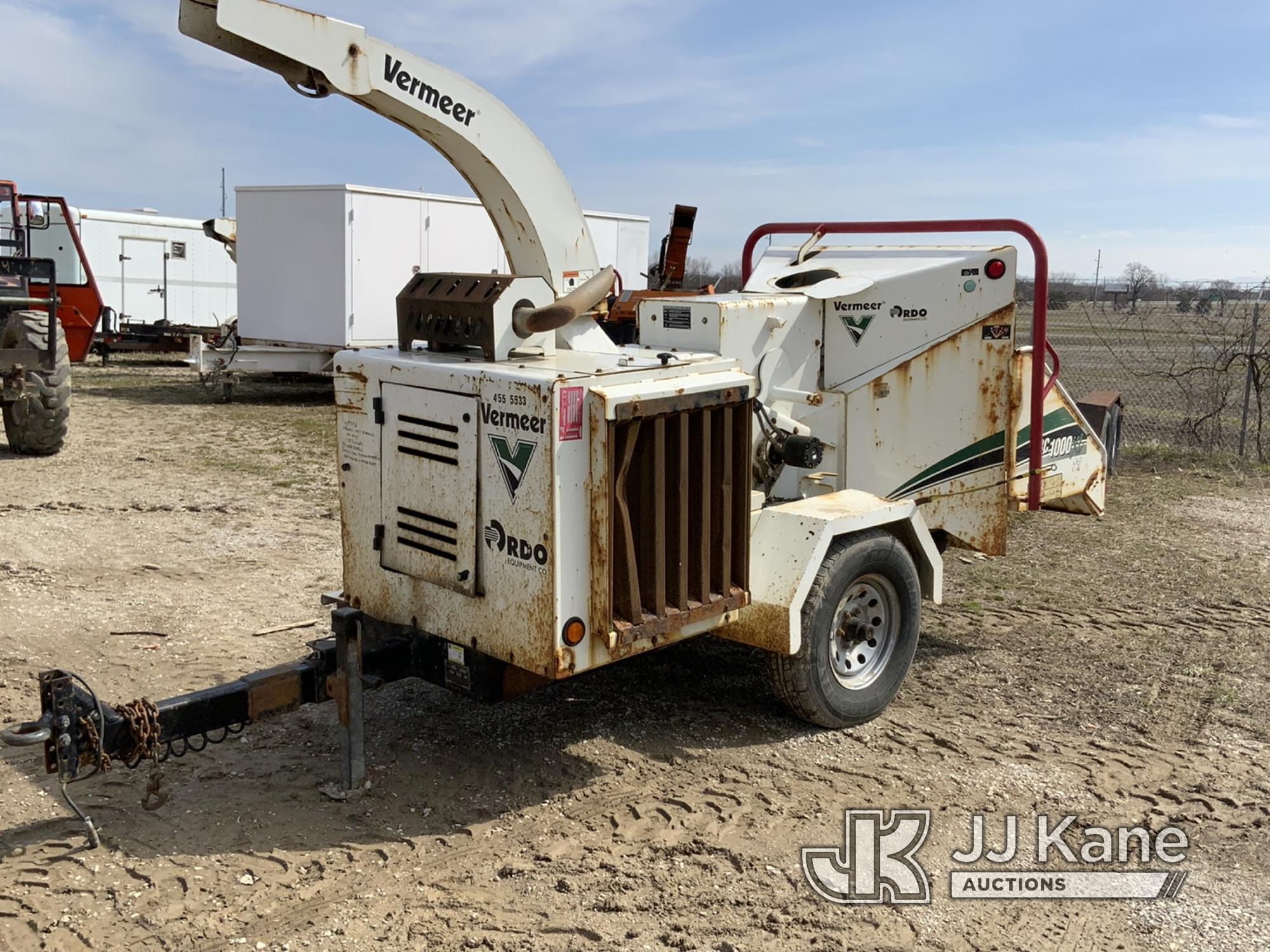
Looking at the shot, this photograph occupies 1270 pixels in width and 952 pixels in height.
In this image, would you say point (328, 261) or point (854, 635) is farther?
point (328, 261)

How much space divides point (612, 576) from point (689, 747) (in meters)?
1.16

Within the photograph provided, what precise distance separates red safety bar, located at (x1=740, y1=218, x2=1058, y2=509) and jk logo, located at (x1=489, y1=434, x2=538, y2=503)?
111 inches

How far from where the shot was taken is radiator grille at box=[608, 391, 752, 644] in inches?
170

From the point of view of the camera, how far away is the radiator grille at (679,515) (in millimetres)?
4328

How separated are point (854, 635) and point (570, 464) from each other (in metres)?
1.88

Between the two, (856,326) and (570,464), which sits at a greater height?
(856,326)

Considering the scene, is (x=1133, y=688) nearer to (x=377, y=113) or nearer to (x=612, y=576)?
(x=612, y=576)

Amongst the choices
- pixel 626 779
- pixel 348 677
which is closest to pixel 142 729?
pixel 348 677

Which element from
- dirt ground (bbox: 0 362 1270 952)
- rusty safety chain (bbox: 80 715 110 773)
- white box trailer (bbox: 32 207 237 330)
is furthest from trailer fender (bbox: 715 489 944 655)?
white box trailer (bbox: 32 207 237 330)

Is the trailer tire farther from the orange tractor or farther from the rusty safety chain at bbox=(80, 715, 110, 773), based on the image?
the orange tractor

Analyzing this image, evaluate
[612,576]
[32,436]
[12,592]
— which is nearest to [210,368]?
[32,436]

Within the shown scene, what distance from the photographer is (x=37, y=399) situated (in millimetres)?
11031

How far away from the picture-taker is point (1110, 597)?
297 inches

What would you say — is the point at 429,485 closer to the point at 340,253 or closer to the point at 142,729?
the point at 142,729
